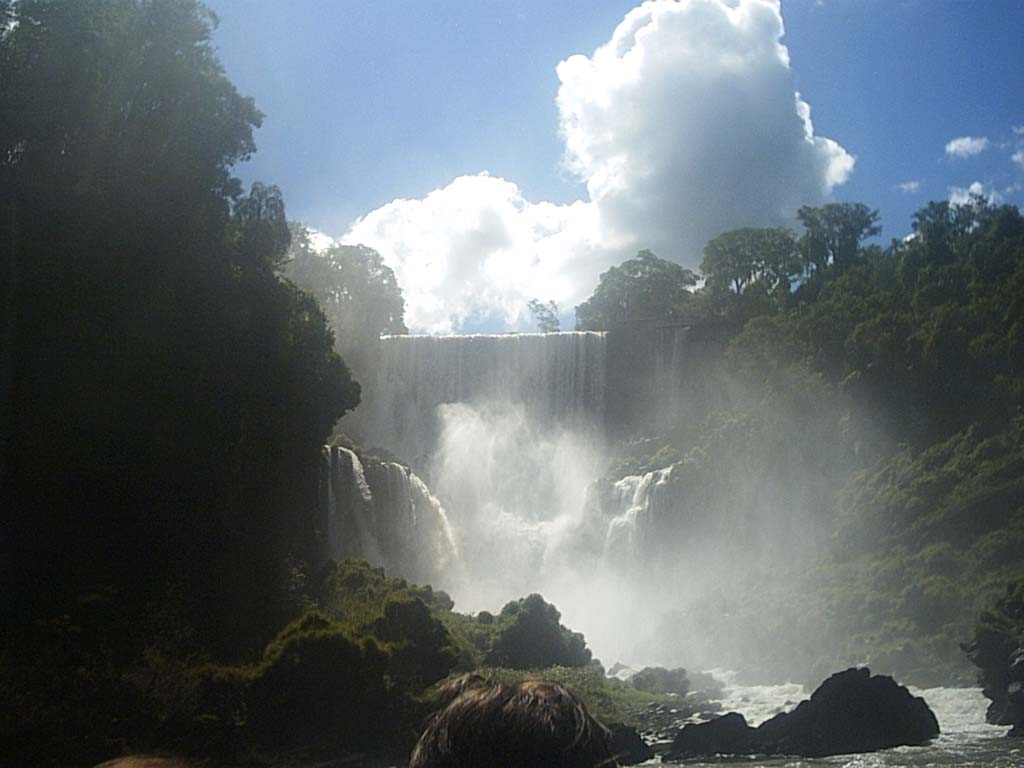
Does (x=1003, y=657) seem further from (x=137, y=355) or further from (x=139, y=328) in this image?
(x=139, y=328)

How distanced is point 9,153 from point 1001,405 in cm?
3841

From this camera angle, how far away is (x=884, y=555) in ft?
140

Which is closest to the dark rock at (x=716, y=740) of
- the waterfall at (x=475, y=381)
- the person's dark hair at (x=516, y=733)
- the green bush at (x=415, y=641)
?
the green bush at (x=415, y=641)

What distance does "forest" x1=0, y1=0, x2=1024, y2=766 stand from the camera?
67.7ft

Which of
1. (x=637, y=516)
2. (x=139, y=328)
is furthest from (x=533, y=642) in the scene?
(x=637, y=516)

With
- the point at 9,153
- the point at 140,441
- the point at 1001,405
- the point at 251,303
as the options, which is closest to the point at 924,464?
the point at 1001,405

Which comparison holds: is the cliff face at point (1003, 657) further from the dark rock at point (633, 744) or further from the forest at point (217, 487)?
the dark rock at point (633, 744)

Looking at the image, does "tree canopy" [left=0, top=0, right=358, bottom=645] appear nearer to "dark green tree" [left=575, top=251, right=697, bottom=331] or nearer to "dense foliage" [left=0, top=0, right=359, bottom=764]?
"dense foliage" [left=0, top=0, right=359, bottom=764]

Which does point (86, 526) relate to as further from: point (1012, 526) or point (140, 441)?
point (1012, 526)

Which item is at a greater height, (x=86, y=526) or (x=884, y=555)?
(x=86, y=526)

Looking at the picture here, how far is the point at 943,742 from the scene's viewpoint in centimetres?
2133

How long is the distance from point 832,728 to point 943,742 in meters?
2.24

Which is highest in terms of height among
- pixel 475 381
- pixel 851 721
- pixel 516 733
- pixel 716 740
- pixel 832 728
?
pixel 475 381

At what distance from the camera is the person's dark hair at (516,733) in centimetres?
209
